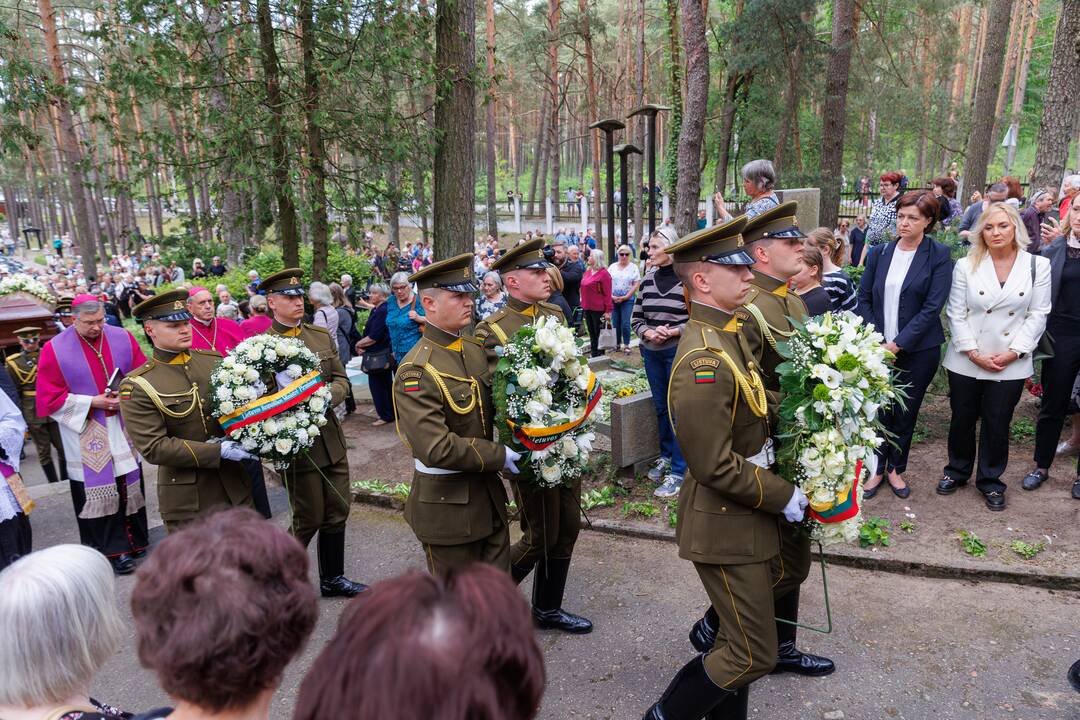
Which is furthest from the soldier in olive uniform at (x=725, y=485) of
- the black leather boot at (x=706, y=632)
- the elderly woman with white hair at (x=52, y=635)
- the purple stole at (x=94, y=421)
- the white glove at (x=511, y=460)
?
the purple stole at (x=94, y=421)

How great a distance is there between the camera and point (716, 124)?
96.6ft

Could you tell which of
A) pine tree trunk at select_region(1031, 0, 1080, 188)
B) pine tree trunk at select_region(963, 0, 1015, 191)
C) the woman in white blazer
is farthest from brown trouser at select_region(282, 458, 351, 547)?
pine tree trunk at select_region(963, 0, 1015, 191)

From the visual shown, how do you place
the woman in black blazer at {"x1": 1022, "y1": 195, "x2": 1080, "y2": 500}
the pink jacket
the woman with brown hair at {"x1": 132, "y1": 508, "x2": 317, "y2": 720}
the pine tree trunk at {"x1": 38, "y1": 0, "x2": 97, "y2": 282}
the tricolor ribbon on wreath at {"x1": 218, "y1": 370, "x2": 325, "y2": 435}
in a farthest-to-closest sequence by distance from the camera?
the pine tree trunk at {"x1": 38, "y1": 0, "x2": 97, "y2": 282}, the pink jacket, the woman in black blazer at {"x1": 1022, "y1": 195, "x2": 1080, "y2": 500}, the tricolor ribbon on wreath at {"x1": 218, "y1": 370, "x2": 325, "y2": 435}, the woman with brown hair at {"x1": 132, "y1": 508, "x2": 317, "y2": 720}

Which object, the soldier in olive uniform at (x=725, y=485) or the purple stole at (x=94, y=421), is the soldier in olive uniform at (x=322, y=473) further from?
the soldier in olive uniform at (x=725, y=485)

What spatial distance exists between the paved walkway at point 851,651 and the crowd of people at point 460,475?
0.24 meters

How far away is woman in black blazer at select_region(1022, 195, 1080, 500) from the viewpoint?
215 inches

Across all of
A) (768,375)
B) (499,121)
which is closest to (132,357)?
(768,375)

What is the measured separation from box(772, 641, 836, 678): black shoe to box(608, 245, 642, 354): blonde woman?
350 inches

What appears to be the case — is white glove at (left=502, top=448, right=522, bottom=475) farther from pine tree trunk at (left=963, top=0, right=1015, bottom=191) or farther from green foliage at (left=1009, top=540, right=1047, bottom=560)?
pine tree trunk at (left=963, top=0, right=1015, bottom=191)

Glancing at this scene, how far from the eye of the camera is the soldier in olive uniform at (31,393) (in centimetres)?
798

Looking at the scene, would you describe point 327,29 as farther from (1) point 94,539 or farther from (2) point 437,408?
(2) point 437,408

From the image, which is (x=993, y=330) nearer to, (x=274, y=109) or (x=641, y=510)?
(x=641, y=510)

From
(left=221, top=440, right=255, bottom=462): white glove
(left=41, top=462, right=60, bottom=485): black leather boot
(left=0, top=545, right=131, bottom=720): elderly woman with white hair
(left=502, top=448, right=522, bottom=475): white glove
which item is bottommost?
(left=41, top=462, right=60, bottom=485): black leather boot

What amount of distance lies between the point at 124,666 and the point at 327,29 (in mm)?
7128
